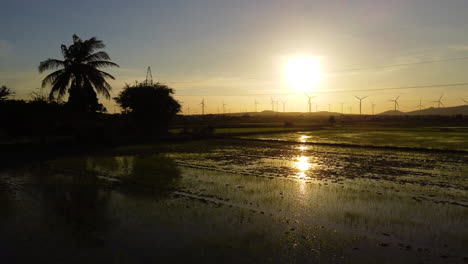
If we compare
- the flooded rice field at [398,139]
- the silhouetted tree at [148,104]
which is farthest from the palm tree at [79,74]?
the flooded rice field at [398,139]

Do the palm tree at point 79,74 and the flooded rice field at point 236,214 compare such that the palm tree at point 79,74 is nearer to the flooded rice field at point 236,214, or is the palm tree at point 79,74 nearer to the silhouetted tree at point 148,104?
the silhouetted tree at point 148,104

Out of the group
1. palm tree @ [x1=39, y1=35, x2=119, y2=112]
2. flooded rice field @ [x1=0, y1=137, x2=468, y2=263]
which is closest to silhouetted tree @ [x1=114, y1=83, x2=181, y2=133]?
palm tree @ [x1=39, y1=35, x2=119, y2=112]

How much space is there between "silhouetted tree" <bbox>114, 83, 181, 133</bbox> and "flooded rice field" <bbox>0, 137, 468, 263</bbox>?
1878cm

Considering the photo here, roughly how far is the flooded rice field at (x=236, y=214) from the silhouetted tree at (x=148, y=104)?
61.6ft

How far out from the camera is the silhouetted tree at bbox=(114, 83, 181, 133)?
33.2 metres

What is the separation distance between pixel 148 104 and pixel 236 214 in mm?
27039

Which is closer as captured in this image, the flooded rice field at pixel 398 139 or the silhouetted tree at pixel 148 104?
the flooded rice field at pixel 398 139

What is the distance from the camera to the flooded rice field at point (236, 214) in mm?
5730

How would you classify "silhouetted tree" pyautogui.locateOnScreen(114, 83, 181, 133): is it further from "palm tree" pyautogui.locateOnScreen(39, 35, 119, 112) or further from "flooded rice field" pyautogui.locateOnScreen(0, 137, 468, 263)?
"flooded rice field" pyautogui.locateOnScreen(0, 137, 468, 263)

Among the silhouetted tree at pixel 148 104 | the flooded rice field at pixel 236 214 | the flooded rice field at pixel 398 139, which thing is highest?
the silhouetted tree at pixel 148 104

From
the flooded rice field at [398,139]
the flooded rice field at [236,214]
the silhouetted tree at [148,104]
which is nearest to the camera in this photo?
the flooded rice field at [236,214]

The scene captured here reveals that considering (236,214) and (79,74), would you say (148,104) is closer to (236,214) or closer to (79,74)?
(79,74)

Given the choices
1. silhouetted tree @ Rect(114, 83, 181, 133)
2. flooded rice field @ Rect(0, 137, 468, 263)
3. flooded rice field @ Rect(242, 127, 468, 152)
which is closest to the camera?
flooded rice field @ Rect(0, 137, 468, 263)

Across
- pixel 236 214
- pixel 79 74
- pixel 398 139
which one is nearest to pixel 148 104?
pixel 79 74
